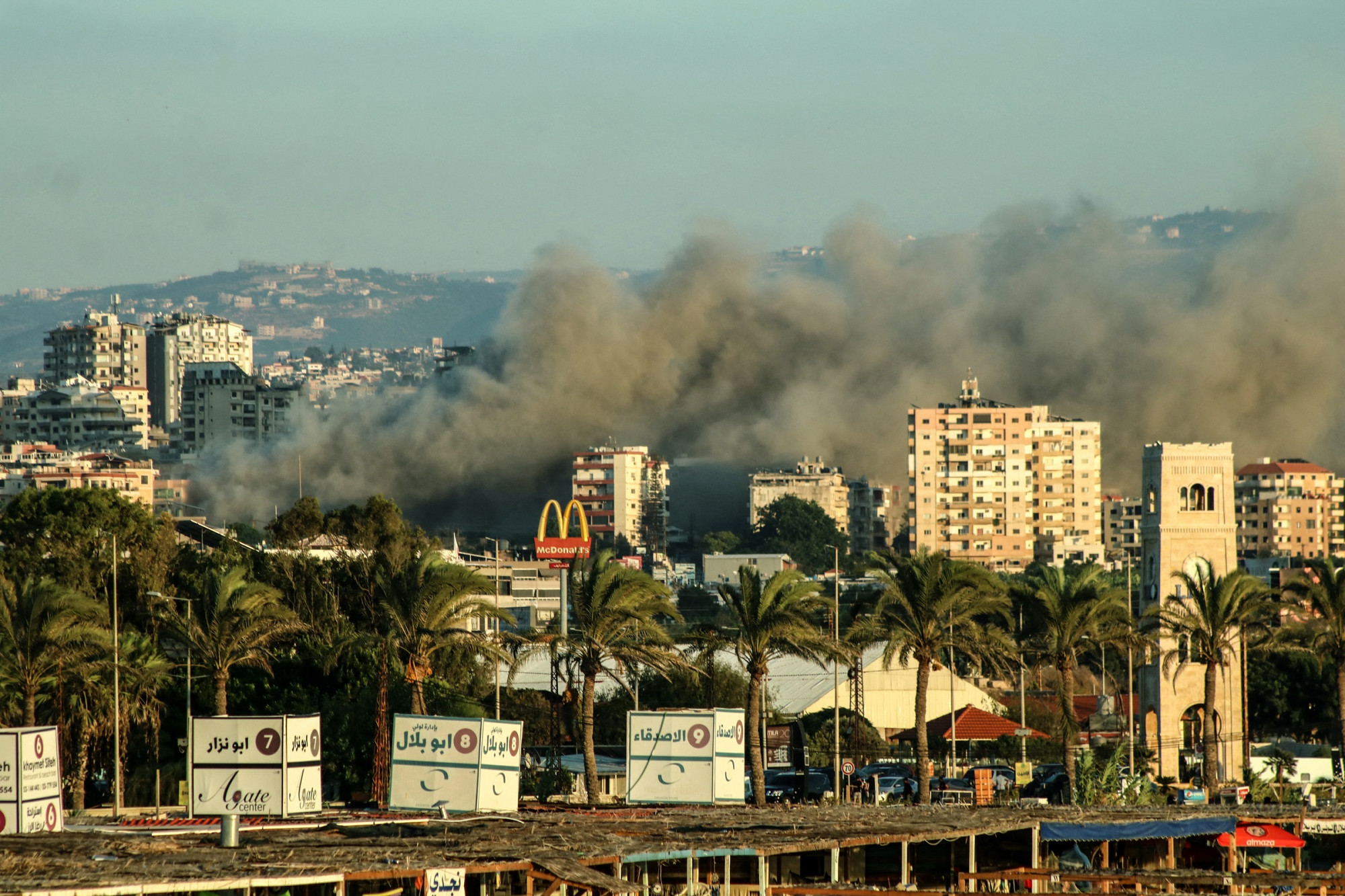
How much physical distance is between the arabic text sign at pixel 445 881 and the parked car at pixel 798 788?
2024 cm

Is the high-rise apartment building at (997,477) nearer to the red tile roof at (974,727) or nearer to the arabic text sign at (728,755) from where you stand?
the red tile roof at (974,727)

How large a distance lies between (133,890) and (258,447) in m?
166

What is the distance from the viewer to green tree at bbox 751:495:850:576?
Answer: 158m

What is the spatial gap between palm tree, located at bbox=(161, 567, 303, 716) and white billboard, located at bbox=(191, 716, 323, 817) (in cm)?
1340

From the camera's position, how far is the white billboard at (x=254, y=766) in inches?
1142

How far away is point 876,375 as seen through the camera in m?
176

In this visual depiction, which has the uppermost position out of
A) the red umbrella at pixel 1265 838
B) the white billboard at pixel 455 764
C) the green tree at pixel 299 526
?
the green tree at pixel 299 526

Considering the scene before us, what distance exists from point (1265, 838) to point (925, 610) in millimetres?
10665

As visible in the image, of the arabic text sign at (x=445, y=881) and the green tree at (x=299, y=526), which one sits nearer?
the arabic text sign at (x=445, y=881)

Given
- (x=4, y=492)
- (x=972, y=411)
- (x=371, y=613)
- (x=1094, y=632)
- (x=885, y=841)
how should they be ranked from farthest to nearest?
(x=4, y=492)
(x=972, y=411)
(x=371, y=613)
(x=1094, y=632)
(x=885, y=841)

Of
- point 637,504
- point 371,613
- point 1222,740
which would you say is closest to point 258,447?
point 637,504

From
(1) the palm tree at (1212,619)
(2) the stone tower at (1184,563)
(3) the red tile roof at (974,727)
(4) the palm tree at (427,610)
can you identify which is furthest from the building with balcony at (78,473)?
(1) the palm tree at (1212,619)

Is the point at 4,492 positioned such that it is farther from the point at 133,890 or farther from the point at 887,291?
→ the point at 133,890

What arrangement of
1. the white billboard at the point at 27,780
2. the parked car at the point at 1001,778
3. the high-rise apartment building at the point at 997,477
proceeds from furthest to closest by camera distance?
1. the high-rise apartment building at the point at 997,477
2. the parked car at the point at 1001,778
3. the white billboard at the point at 27,780
